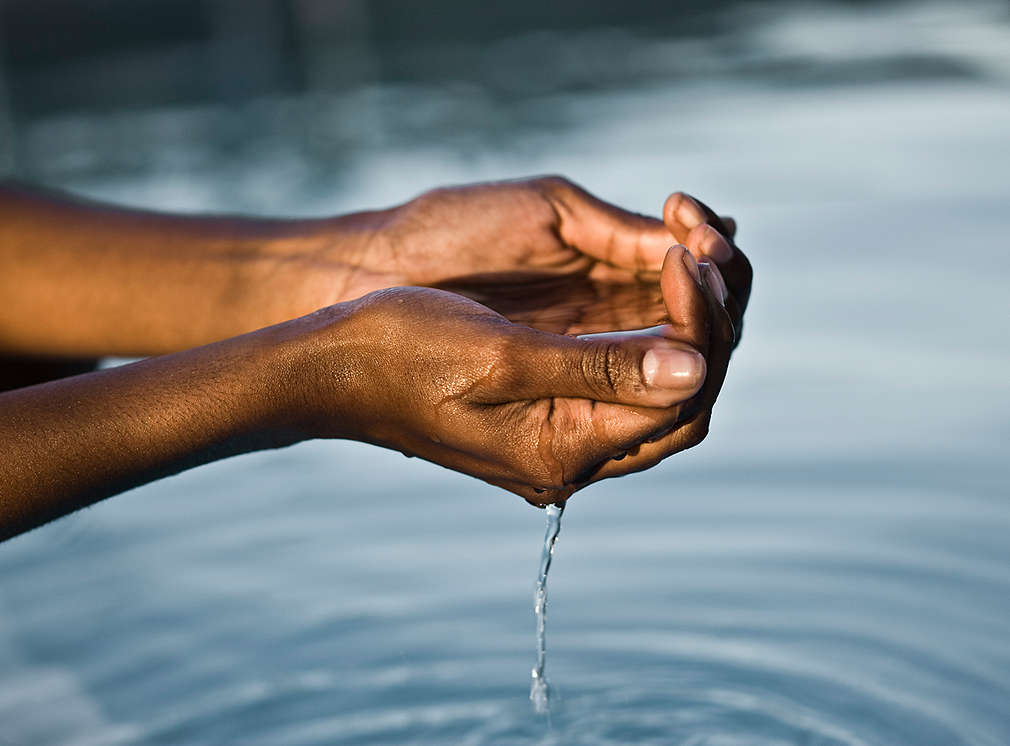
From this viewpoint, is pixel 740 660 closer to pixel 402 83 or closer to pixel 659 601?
pixel 659 601

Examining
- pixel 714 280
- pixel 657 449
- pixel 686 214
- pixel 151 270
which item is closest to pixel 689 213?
pixel 686 214

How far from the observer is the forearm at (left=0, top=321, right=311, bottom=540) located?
1081mm

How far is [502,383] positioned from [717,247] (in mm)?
251

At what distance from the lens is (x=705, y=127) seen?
3498mm

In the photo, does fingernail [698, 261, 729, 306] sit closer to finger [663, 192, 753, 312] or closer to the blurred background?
finger [663, 192, 753, 312]

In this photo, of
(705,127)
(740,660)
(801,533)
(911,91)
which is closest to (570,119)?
(705,127)

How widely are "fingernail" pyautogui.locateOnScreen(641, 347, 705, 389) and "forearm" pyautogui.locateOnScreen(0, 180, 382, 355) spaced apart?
0.59 metres

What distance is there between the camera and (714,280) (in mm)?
1100

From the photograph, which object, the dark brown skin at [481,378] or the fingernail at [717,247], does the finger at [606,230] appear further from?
the fingernail at [717,247]

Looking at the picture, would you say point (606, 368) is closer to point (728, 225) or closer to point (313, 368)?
point (313, 368)

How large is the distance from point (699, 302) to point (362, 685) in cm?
55

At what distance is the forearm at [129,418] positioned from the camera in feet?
3.55

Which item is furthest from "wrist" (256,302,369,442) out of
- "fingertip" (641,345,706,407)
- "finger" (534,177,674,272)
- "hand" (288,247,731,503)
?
"finger" (534,177,674,272)

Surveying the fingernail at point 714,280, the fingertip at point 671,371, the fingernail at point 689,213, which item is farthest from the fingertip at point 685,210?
the fingertip at point 671,371
